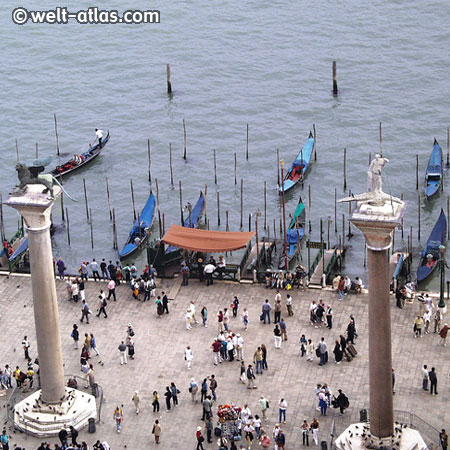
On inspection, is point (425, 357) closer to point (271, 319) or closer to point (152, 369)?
point (271, 319)

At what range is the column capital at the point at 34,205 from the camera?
6923 centimetres

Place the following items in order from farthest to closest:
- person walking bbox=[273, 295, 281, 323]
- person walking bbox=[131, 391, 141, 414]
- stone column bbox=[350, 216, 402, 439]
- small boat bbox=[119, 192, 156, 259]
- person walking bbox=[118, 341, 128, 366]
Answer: small boat bbox=[119, 192, 156, 259], person walking bbox=[273, 295, 281, 323], person walking bbox=[118, 341, 128, 366], person walking bbox=[131, 391, 141, 414], stone column bbox=[350, 216, 402, 439]

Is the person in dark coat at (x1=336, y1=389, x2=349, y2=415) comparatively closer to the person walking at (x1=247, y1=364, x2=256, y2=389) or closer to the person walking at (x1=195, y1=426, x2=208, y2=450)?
the person walking at (x1=247, y1=364, x2=256, y2=389)

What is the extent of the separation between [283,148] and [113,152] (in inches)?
509

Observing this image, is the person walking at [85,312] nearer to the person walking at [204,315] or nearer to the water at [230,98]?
the person walking at [204,315]

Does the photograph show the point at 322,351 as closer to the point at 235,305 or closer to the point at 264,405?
the point at 264,405

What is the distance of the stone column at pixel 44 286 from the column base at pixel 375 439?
47.0ft

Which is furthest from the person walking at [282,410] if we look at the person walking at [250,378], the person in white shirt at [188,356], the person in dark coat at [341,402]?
the person in white shirt at [188,356]

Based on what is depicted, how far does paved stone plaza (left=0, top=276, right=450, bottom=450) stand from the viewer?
75.6 metres

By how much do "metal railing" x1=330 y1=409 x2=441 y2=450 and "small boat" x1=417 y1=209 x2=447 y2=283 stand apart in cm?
1854

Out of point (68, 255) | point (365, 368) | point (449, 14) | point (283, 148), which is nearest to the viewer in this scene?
point (365, 368)

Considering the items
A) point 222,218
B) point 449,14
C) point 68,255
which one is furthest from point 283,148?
point 449,14

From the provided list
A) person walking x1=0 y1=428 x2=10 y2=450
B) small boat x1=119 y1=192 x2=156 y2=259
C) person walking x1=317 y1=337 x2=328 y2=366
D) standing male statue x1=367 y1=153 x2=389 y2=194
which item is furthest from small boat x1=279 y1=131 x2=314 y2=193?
standing male statue x1=367 y1=153 x2=389 y2=194

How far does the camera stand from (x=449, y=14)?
133625 millimetres
